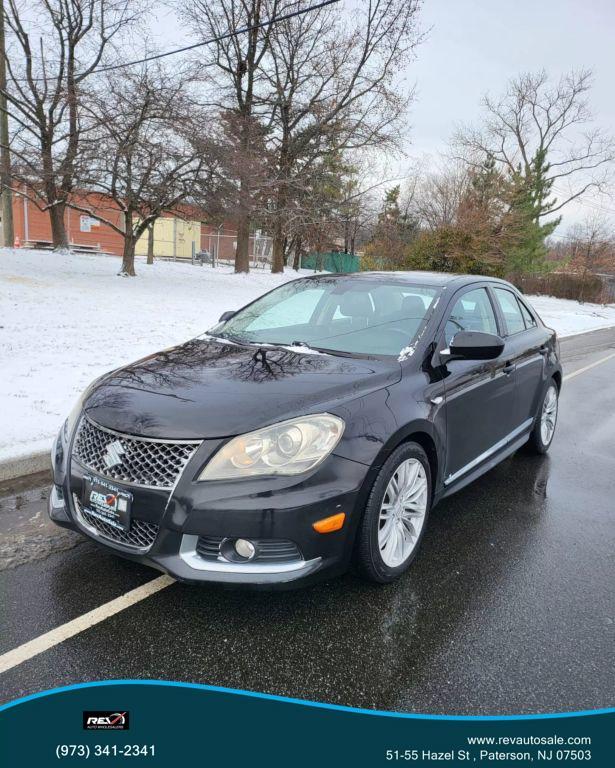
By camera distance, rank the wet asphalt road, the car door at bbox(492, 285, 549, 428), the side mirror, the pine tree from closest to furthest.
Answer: the wet asphalt road → the side mirror → the car door at bbox(492, 285, 549, 428) → the pine tree

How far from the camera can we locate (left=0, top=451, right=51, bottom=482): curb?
13.9ft

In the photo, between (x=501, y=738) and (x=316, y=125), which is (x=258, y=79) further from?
(x=501, y=738)

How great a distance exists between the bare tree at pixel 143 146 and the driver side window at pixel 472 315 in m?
12.3

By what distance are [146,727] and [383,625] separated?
3.73 feet

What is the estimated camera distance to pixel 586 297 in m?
37.4

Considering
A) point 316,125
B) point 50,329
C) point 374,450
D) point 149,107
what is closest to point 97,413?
point 374,450

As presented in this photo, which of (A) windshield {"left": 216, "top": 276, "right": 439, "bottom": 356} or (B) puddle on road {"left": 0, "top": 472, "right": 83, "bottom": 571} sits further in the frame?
(A) windshield {"left": 216, "top": 276, "right": 439, "bottom": 356}

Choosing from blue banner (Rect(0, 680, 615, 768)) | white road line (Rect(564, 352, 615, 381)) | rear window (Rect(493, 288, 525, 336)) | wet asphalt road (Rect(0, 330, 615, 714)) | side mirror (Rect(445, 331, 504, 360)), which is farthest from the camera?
white road line (Rect(564, 352, 615, 381))

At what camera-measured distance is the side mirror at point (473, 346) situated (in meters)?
3.39

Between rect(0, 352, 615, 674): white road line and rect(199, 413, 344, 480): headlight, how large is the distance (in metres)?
0.85

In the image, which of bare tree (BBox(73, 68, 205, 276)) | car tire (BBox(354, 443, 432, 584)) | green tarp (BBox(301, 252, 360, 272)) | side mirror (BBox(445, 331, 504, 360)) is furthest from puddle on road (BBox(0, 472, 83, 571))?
green tarp (BBox(301, 252, 360, 272))

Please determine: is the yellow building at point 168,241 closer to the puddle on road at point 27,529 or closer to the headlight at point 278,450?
the puddle on road at point 27,529

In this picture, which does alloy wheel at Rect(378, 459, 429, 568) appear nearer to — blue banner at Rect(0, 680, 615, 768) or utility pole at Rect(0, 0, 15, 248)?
blue banner at Rect(0, 680, 615, 768)

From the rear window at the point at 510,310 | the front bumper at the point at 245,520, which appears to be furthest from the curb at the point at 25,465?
the rear window at the point at 510,310
